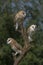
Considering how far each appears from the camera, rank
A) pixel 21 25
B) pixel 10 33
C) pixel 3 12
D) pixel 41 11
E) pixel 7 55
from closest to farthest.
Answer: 1. pixel 21 25
2. pixel 7 55
3. pixel 10 33
4. pixel 3 12
5. pixel 41 11

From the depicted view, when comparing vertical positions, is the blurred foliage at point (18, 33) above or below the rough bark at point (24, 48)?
below

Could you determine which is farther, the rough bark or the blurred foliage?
the blurred foliage

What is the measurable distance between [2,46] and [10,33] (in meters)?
0.24

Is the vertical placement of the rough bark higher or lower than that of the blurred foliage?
higher

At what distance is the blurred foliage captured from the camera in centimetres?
387

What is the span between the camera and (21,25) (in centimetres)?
274

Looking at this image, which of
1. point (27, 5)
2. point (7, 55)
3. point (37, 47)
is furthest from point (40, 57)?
point (27, 5)

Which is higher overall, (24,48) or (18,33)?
(24,48)

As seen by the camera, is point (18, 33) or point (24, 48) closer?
point (24, 48)

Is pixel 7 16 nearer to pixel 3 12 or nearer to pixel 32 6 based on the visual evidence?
pixel 3 12

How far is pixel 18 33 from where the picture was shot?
13.6 feet

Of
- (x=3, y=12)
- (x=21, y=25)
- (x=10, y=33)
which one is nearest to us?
(x=21, y=25)

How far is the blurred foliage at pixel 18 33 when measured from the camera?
3.87 metres

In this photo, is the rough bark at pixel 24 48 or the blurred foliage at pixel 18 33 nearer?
the rough bark at pixel 24 48
